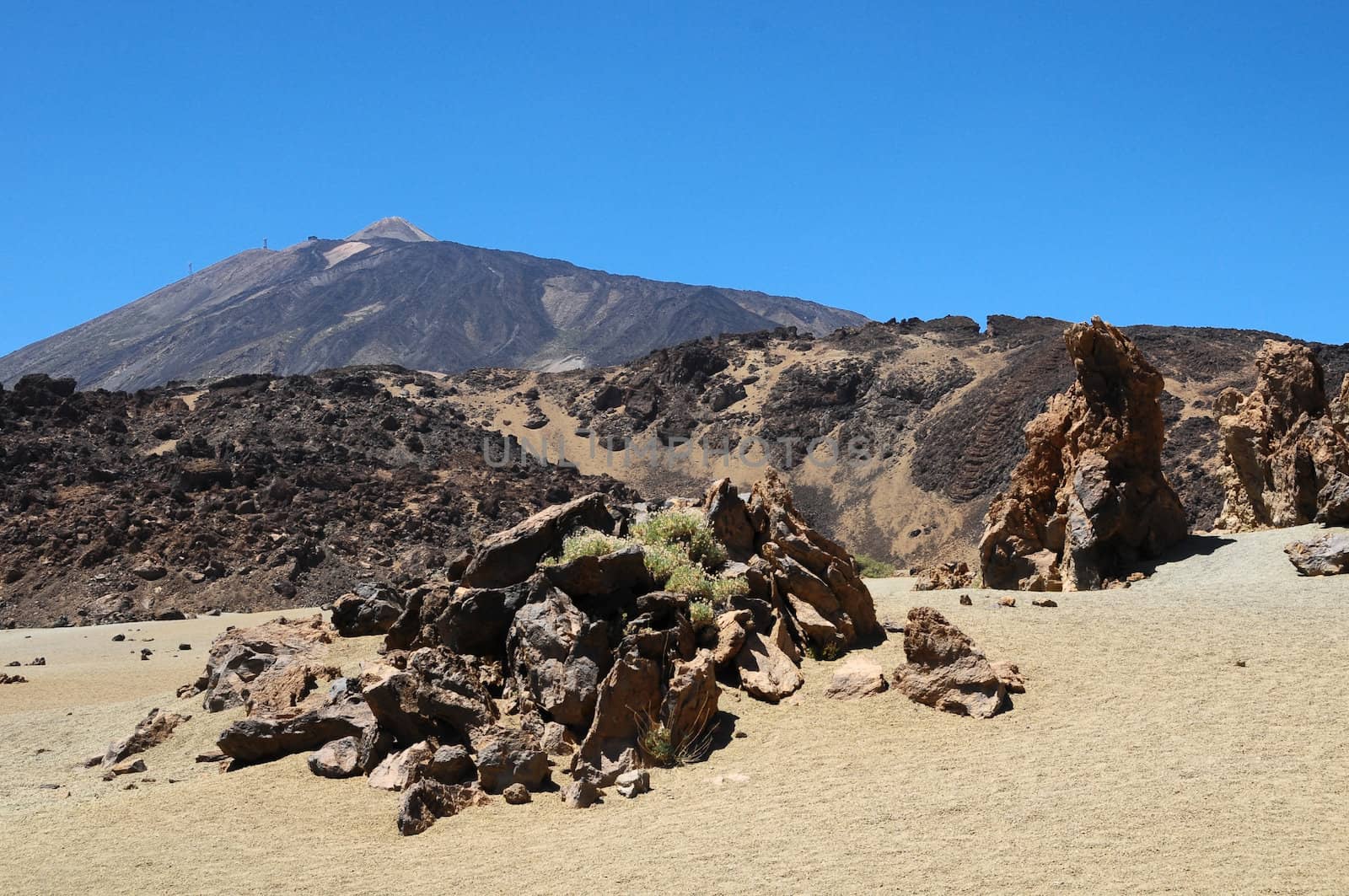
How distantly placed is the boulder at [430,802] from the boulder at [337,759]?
3.12ft

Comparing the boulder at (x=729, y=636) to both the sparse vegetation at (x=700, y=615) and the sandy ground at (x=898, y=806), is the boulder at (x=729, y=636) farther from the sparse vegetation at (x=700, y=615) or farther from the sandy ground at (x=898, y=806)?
the sandy ground at (x=898, y=806)

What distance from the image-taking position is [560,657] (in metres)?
9.27

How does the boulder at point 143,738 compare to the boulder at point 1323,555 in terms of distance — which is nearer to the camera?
the boulder at point 143,738

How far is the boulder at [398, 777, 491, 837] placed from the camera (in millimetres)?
7387

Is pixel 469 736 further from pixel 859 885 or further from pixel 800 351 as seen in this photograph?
pixel 800 351

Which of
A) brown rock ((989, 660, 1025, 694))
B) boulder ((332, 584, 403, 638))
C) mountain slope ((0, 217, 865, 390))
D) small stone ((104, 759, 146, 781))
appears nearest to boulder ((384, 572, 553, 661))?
small stone ((104, 759, 146, 781))

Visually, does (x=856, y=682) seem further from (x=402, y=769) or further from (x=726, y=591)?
(x=402, y=769)

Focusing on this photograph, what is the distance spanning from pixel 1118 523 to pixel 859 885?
449 inches

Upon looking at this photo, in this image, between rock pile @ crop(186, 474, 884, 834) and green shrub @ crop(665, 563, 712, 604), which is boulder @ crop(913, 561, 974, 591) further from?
green shrub @ crop(665, 563, 712, 604)

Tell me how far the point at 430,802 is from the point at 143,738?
423 cm

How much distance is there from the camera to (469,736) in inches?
341

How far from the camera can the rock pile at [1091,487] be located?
15.8 meters

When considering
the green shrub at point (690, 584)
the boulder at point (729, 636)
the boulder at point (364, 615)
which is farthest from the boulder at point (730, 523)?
the boulder at point (364, 615)

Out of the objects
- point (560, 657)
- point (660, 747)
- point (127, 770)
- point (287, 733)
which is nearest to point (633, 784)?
point (660, 747)
